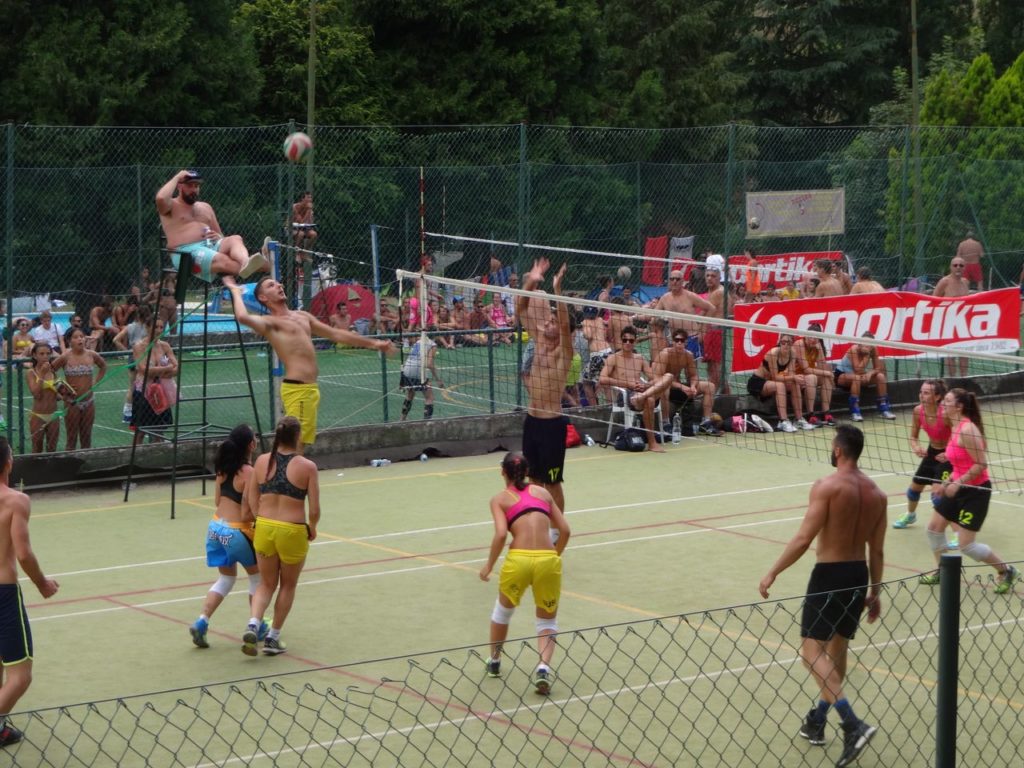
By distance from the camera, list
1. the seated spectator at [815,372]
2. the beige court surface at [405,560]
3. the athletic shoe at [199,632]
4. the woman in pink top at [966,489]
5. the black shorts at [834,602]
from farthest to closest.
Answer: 1. the seated spectator at [815,372]
2. the woman in pink top at [966,489]
3. the beige court surface at [405,560]
4. the athletic shoe at [199,632]
5. the black shorts at [834,602]

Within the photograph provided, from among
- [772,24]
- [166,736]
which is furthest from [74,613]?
[772,24]

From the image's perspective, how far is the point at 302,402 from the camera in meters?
11.9

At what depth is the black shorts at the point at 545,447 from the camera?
1227 centimetres

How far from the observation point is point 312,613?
1108 cm

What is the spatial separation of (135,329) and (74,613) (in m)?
7.50

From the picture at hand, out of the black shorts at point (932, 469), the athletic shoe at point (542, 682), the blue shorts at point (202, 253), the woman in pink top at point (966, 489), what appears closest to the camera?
the athletic shoe at point (542, 682)

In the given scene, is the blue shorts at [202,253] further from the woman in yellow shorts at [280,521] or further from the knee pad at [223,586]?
the knee pad at [223,586]

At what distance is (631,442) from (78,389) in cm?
648

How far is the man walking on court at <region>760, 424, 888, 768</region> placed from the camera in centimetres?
779

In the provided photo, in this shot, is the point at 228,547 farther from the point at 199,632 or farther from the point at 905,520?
the point at 905,520

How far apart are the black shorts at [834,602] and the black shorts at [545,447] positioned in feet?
13.8

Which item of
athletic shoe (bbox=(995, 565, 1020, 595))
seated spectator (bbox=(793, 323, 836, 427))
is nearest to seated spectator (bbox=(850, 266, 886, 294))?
seated spectator (bbox=(793, 323, 836, 427))

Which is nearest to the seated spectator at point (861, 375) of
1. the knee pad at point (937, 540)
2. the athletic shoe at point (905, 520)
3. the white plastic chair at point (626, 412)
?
the white plastic chair at point (626, 412)

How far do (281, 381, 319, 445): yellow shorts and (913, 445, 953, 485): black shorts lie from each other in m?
5.13
